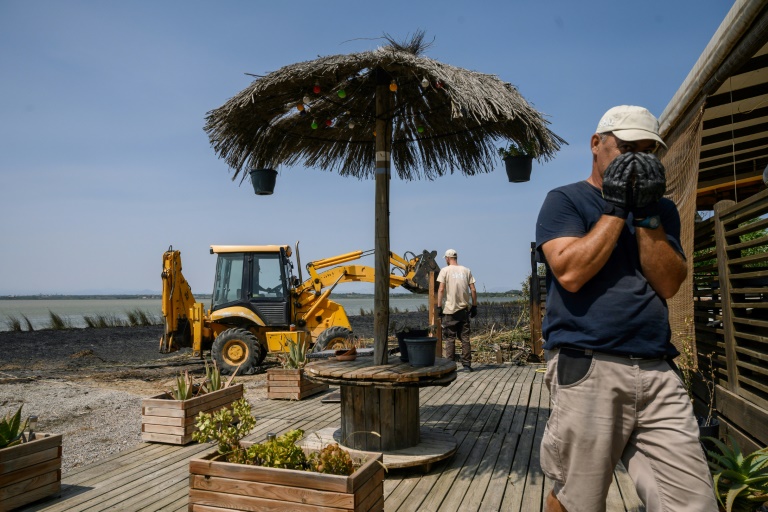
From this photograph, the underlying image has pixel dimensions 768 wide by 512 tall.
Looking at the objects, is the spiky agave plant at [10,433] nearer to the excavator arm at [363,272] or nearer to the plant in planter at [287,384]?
the plant in planter at [287,384]

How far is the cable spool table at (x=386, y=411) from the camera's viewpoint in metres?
3.51

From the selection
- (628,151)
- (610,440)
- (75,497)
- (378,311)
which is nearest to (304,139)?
(378,311)

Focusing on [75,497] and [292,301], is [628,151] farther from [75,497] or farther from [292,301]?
[292,301]

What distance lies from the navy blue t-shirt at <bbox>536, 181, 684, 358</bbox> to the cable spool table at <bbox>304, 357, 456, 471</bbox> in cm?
166

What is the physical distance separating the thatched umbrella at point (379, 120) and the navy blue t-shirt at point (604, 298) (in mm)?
1581

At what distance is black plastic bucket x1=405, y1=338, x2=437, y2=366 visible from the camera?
147 inches

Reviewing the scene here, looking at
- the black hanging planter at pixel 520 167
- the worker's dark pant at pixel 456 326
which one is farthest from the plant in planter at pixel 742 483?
the worker's dark pant at pixel 456 326

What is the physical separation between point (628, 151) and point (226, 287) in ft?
30.9

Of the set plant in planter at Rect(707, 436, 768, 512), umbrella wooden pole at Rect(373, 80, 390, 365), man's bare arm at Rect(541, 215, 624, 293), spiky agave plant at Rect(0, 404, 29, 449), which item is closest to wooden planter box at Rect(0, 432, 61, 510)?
spiky agave plant at Rect(0, 404, 29, 449)

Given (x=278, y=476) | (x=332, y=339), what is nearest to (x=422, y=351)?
(x=278, y=476)

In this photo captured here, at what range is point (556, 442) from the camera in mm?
1887

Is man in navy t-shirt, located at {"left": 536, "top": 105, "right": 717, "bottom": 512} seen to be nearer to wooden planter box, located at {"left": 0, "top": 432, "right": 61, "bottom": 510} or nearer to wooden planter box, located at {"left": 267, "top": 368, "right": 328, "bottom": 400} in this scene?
wooden planter box, located at {"left": 0, "top": 432, "right": 61, "bottom": 510}

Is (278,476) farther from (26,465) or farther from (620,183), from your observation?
(620,183)

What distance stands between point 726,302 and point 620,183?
2374 millimetres
